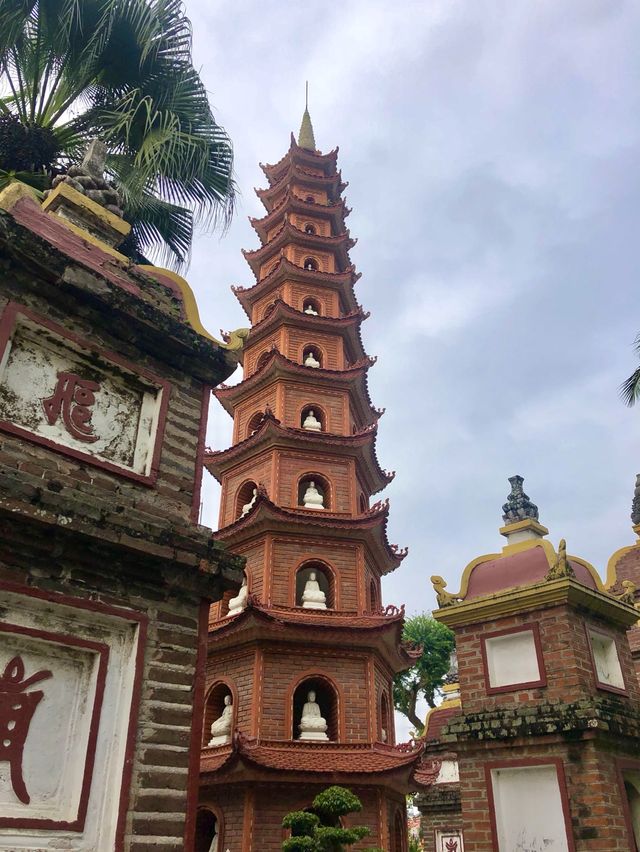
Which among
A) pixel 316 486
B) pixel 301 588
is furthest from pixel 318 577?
pixel 316 486

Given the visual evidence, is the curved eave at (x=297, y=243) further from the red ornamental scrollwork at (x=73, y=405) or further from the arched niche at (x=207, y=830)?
the red ornamental scrollwork at (x=73, y=405)

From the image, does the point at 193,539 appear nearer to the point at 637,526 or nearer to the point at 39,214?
the point at 39,214

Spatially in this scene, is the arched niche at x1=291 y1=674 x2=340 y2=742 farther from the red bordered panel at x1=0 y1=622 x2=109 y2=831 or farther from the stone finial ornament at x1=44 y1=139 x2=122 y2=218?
the stone finial ornament at x1=44 y1=139 x2=122 y2=218

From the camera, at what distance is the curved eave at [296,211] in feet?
82.7

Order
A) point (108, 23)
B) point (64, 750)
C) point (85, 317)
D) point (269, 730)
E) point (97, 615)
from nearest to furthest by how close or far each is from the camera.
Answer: point (64, 750) < point (97, 615) < point (85, 317) < point (108, 23) < point (269, 730)

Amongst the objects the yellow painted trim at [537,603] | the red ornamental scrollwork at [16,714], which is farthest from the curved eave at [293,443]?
the red ornamental scrollwork at [16,714]

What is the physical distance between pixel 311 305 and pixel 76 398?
17.6 meters

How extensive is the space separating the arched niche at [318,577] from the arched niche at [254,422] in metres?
4.70

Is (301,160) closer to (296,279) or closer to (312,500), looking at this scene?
(296,279)

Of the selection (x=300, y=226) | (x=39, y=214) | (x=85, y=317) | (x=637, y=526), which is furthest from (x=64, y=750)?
(x=300, y=226)

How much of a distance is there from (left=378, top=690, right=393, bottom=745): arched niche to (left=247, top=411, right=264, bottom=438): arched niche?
8.22 meters

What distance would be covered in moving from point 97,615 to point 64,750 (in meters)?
0.95

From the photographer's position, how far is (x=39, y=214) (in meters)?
6.64

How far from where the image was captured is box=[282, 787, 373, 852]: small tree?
9.53 metres
